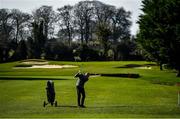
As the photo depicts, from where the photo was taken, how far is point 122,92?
34.4 meters

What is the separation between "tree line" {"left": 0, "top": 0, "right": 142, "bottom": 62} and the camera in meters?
106

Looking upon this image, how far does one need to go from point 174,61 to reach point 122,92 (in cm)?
2275

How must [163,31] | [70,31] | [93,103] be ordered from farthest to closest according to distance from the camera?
1. [70,31]
2. [163,31]
3. [93,103]

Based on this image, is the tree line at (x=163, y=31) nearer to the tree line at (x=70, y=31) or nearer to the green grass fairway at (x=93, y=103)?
the green grass fairway at (x=93, y=103)

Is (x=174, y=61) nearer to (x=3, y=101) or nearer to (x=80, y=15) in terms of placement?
(x=3, y=101)

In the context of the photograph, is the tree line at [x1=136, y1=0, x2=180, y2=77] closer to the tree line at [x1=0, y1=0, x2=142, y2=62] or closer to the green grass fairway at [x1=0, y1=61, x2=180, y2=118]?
the green grass fairway at [x1=0, y1=61, x2=180, y2=118]

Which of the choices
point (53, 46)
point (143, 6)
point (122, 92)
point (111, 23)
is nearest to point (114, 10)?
point (111, 23)

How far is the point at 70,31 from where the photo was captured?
13475cm


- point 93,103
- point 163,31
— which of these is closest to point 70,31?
point 163,31

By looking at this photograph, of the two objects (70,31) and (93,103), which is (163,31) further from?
(70,31)

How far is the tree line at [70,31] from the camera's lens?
106m

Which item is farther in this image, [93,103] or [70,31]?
[70,31]

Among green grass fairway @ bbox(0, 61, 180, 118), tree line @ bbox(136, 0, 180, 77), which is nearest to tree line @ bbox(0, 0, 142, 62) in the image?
tree line @ bbox(136, 0, 180, 77)

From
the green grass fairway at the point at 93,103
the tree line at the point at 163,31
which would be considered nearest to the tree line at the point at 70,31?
the tree line at the point at 163,31
